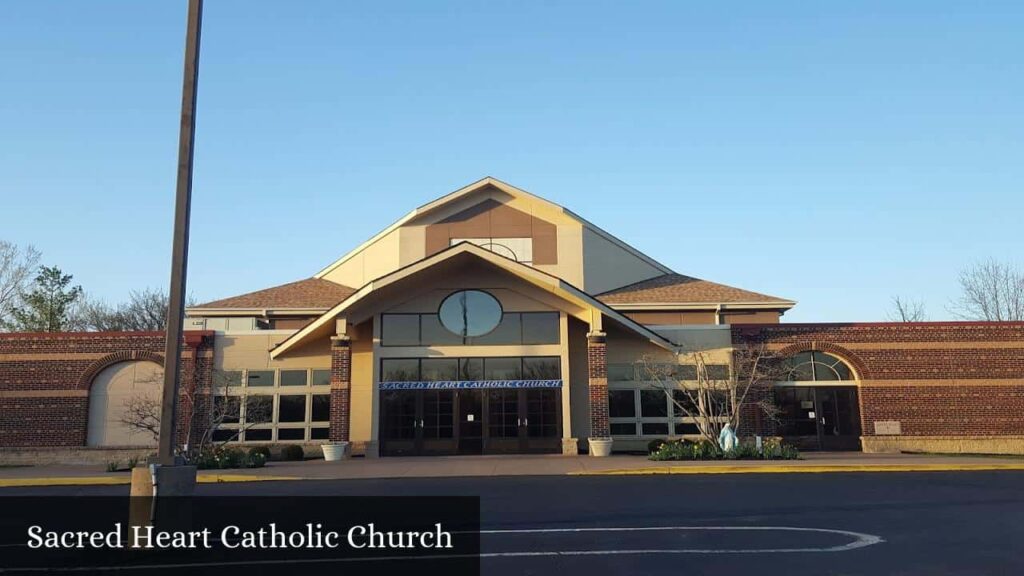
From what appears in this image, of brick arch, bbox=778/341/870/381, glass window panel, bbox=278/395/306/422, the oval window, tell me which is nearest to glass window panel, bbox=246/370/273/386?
glass window panel, bbox=278/395/306/422

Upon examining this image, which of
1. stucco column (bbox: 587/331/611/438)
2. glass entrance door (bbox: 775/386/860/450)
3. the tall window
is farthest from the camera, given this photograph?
the tall window

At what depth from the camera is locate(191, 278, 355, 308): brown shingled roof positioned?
30000mm

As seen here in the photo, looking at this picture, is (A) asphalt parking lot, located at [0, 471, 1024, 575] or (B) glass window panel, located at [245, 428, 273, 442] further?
(B) glass window panel, located at [245, 428, 273, 442]

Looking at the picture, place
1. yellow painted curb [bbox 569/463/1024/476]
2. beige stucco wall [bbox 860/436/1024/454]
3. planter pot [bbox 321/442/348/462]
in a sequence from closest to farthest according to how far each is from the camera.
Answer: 1. yellow painted curb [bbox 569/463/1024/476]
2. planter pot [bbox 321/442/348/462]
3. beige stucco wall [bbox 860/436/1024/454]

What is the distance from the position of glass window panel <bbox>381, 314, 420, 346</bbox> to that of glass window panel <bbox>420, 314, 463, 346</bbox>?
0.23 metres

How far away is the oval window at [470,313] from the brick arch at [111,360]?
10.3 meters

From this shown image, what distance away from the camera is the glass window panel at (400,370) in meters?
25.0

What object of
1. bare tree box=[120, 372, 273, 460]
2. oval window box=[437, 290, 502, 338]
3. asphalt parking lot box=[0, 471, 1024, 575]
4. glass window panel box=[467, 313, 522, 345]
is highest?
oval window box=[437, 290, 502, 338]

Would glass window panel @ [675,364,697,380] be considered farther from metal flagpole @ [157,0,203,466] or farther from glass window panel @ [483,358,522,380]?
metal flagpole @ [157,0,203,466]

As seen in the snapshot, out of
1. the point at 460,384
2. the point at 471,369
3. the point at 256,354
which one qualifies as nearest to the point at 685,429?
the point at 471,369

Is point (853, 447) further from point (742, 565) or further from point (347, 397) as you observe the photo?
point (742, 565)

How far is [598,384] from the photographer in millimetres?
24297

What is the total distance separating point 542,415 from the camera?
2489 cm

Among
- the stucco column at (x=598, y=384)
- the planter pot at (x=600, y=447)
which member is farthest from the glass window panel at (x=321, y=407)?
the planter pot at (x=600, y=447)
